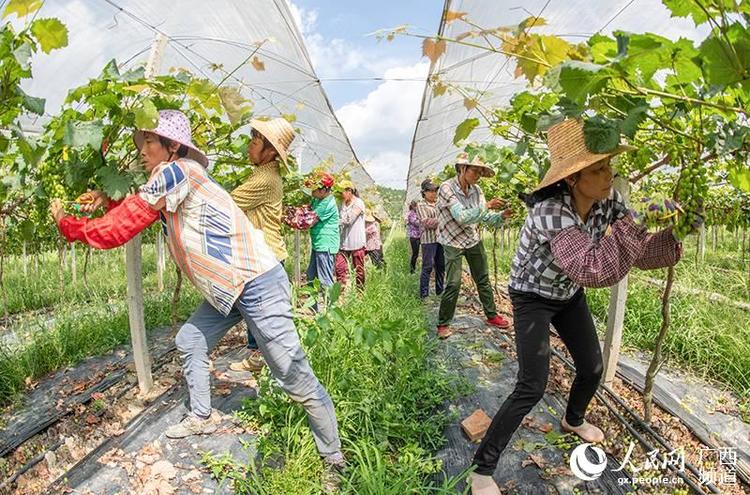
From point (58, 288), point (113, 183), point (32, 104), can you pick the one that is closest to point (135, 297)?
point (113, 183)

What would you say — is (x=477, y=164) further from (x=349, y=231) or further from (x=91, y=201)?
(x=91, y=201)

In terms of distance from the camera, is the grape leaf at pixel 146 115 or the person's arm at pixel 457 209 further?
the person's arm at pixel 457 209

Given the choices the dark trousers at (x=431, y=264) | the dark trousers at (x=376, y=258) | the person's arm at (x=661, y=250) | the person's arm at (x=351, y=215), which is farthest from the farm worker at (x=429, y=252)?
the person's arm at (x=661, y=250)

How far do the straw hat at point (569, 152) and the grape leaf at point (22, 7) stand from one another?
5.55 ft

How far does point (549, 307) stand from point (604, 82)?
45.0 inches

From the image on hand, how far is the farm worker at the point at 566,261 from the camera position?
1581mm

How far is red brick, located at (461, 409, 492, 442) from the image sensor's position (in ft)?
7.72

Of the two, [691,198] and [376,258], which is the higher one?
[691,198]

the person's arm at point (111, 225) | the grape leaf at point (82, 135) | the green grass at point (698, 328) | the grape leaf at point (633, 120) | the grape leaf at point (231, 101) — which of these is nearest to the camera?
the grape leaf at point (633, 120)

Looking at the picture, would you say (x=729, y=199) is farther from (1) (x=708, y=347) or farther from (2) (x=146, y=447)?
(2) (x=146, y=447)

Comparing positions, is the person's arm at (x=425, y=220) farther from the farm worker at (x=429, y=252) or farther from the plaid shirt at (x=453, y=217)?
the plaid shirt at (x=453, y=217)

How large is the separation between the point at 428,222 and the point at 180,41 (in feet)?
11.5

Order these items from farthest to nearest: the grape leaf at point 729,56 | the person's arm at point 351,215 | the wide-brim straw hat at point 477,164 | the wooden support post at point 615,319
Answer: the person's arm at point 351,215 → the wide-brim straw hat at point 477,164 → the wooden support post at point 615,319 → the grape leaf at point 729,56

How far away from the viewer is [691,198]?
4.50ft
